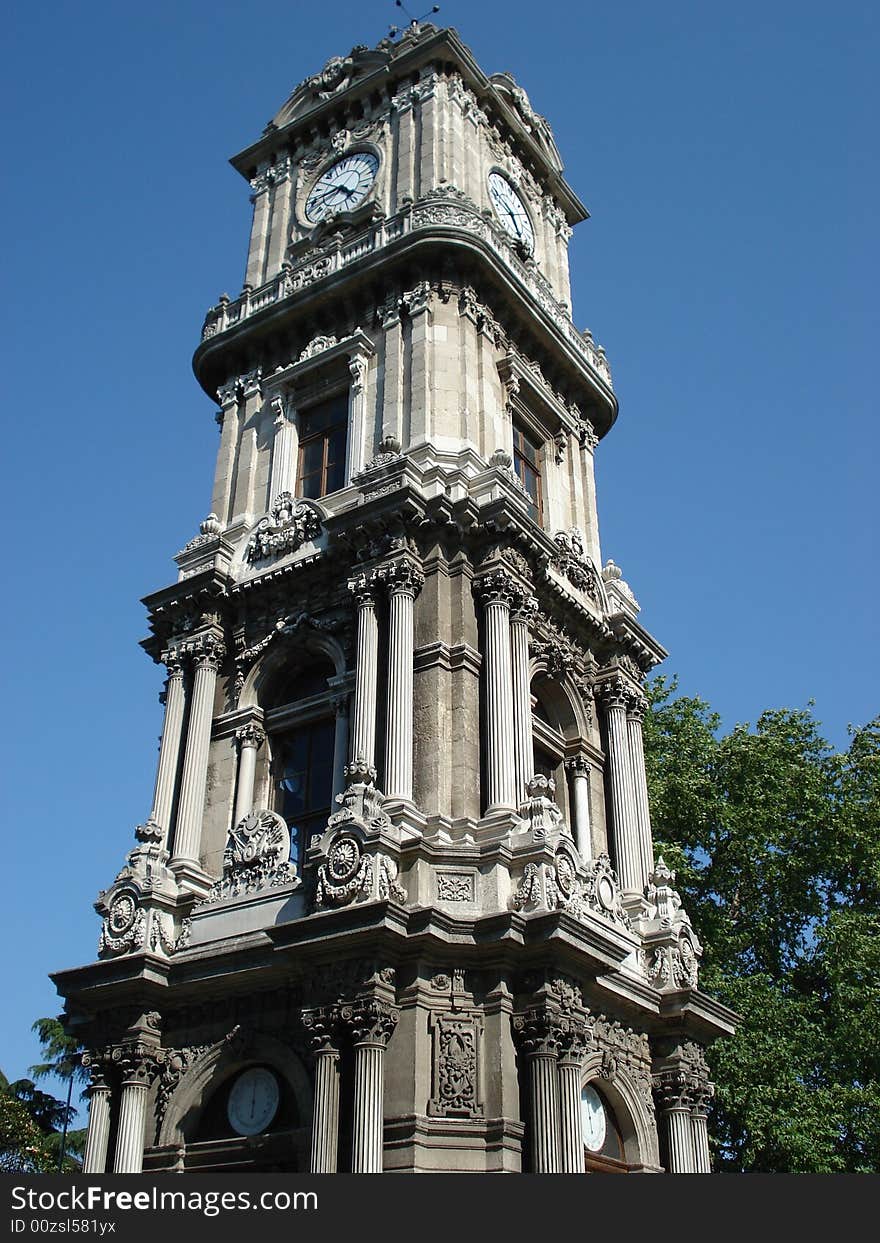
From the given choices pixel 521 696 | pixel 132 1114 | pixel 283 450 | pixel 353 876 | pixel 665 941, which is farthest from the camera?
pixel 283 450

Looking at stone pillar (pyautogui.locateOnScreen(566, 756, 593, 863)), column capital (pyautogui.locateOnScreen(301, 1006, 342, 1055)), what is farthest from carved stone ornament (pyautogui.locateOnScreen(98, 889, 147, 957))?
stone pillar (pyautogui.locateOnScreen(566, 756, 593, 863))

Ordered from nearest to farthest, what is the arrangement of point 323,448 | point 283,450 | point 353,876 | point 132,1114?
point 353,876 → point 132,1114 → point 323,448 → point 283,450

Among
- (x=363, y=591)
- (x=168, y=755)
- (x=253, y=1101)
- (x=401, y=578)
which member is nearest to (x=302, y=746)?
(x=168, y=755)

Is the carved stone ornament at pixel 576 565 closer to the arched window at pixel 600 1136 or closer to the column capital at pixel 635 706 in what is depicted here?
the column capital at pixel 635 706

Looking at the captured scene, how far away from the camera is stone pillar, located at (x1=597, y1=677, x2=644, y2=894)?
23906mm

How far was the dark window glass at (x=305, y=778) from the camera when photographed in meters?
22.2

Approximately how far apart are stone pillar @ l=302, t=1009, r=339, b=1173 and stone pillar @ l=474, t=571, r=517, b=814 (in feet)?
13.8

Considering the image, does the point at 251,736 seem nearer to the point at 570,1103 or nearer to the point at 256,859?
the point at 256,859

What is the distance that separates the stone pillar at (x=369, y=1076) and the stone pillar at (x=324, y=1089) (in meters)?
0.33

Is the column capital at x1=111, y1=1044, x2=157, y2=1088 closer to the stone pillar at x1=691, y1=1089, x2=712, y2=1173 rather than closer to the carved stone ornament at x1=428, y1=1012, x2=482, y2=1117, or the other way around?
the carved stone ornament at x1=428, y1=1012, x2=482, y2=1117

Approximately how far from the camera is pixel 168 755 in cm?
2352

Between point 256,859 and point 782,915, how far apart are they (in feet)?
48.5

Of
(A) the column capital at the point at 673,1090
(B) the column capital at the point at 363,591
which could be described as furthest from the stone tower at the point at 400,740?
(B) the column capital at the point at 363,591

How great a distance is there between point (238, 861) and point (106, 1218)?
7.56 meters
